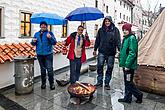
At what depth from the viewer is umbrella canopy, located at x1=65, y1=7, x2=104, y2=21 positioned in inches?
250

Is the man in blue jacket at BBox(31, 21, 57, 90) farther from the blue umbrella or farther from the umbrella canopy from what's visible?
the umbrella canopy

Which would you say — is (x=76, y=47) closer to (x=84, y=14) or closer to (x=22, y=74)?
(x=84, y=14)

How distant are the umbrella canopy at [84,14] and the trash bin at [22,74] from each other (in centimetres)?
174

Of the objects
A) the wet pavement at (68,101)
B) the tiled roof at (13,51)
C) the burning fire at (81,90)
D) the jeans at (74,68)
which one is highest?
the tiled roof at (13,51)

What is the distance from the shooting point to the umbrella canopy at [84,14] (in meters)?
6.35

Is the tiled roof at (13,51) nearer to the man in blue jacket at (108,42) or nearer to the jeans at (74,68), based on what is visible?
the jeans at (74,68)

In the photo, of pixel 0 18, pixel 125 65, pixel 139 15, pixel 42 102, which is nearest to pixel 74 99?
pixel 42 102

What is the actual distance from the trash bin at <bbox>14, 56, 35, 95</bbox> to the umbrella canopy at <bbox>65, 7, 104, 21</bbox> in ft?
5.71

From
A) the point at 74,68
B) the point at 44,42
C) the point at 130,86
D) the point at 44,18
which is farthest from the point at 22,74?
the point at 130,86

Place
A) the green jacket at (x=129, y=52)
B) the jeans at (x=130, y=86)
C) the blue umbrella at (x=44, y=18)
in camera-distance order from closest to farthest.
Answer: the green jacket at (x=129, y=52) < the jeans at (x=130, y=86) < the blue umbrella at (x=44, y=18)

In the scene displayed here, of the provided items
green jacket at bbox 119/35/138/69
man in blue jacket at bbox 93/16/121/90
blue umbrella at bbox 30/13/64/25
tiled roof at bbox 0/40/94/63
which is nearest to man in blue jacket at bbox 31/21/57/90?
blue umbrella at bbox 30/13/64/25

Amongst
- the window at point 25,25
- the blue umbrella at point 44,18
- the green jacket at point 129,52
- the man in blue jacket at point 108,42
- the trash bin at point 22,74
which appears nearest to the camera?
the green jacket at point 129,52

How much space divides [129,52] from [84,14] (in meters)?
2.29

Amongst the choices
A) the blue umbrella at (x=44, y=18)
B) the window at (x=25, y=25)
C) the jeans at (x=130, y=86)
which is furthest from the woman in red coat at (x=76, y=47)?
the window at (x=25, y=25)
